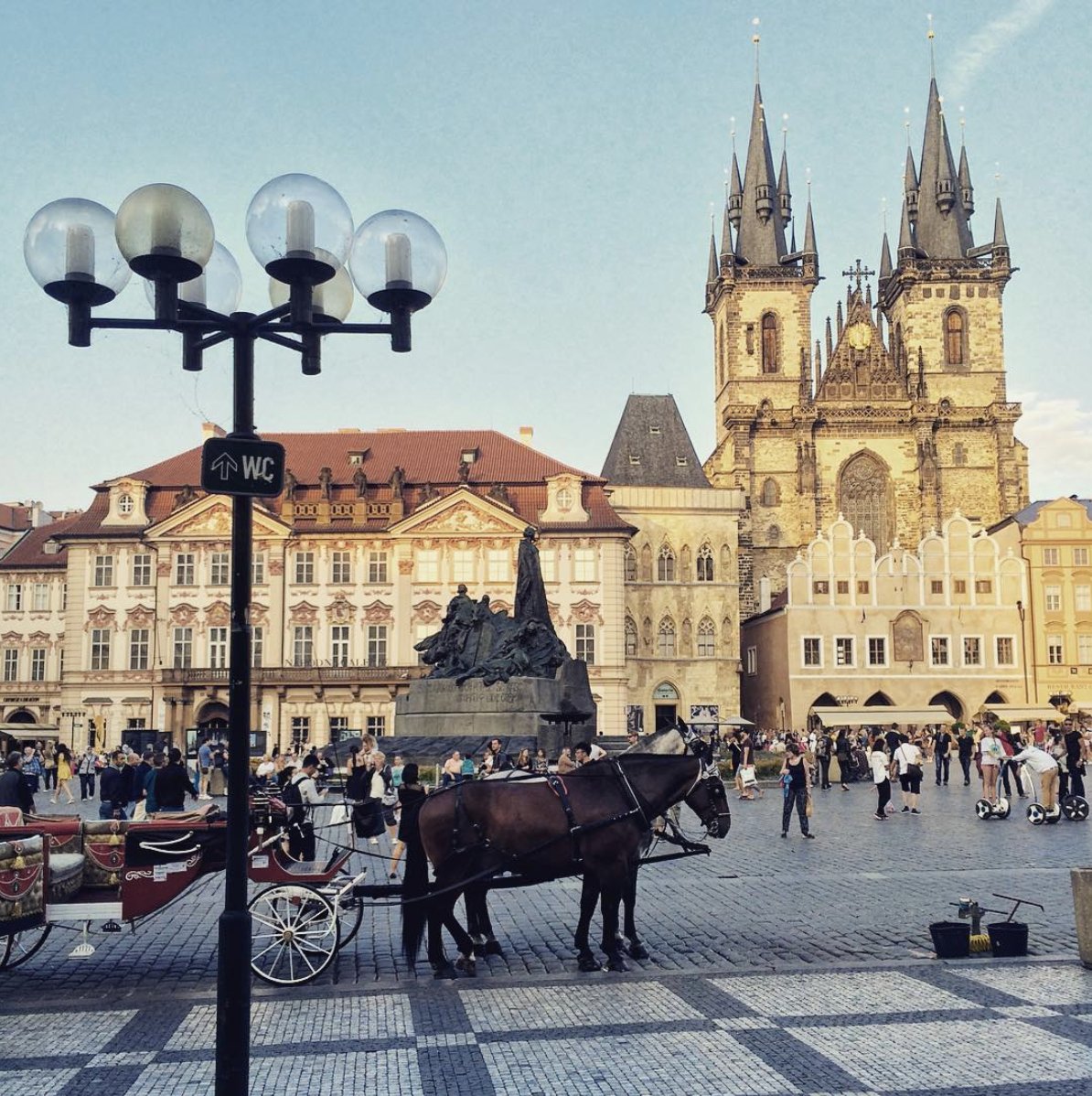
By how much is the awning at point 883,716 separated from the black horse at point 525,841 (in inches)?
1854

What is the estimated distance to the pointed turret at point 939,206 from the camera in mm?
83875

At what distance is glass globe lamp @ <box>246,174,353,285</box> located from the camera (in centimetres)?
657

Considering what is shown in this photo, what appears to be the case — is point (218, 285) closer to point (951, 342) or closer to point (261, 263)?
point (261, 263)

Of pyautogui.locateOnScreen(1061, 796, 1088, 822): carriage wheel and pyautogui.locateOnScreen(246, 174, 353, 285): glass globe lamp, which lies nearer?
pyautogui.locateOnScreen(246, 174, 353, 285): glass globe lamp

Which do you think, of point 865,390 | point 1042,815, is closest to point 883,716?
point 865,390

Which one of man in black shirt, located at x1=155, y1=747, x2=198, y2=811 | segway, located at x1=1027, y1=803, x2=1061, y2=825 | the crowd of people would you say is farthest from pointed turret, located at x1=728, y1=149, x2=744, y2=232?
man in black shirt, located at x1=155, y1=747, x2=198, y2=811

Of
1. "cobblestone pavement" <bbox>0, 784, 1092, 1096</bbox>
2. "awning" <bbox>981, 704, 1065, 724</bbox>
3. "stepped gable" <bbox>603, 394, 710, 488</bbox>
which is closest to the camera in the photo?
"cobblestone pavement" <bbox>0, 784, 1092, 1096</bbox>

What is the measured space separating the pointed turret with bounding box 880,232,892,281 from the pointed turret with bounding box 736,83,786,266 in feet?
31.9

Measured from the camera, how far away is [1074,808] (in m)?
22.7

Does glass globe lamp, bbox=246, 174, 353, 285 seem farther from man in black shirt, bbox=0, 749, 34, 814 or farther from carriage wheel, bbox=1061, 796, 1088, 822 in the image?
carriage wheel, bbox=1061, 796, 1088, 822

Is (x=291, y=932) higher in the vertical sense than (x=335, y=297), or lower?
lower

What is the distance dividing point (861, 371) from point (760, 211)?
1279 centimetres

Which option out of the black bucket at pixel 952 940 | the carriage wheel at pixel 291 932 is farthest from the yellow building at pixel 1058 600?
the carriage wheel at pixel 291 932

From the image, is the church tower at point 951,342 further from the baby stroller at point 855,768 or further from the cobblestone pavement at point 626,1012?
the cobblestone pavement at point 626,1012
